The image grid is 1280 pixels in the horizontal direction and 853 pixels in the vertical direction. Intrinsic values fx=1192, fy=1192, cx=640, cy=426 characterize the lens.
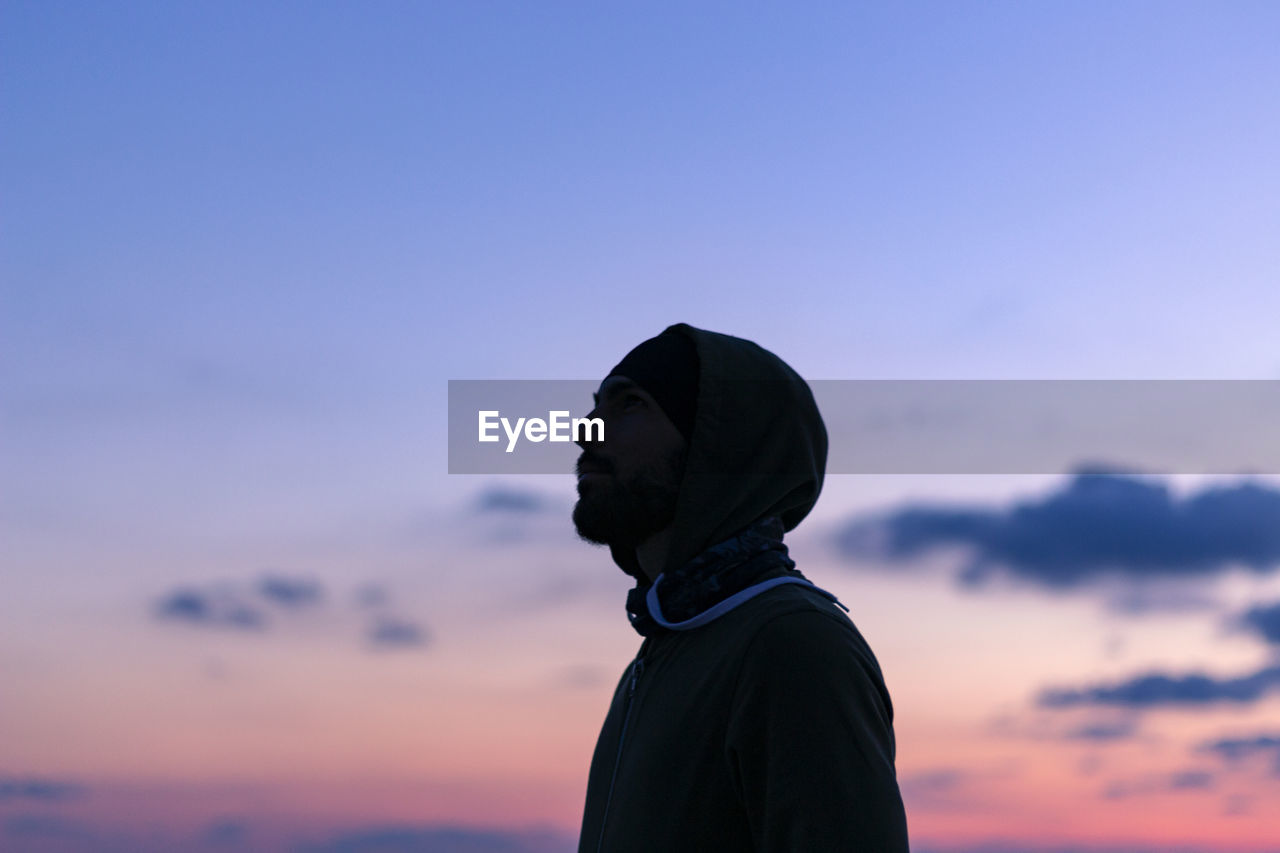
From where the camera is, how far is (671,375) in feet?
16.6

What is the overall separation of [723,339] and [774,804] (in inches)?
85.2

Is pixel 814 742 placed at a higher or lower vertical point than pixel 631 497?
lower

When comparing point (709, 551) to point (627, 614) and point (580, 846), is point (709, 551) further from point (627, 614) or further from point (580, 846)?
point (580, 846)

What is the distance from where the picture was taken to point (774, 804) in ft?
12.0

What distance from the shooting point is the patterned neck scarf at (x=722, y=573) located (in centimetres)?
452

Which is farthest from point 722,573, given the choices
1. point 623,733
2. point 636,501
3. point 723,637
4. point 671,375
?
point 671,375

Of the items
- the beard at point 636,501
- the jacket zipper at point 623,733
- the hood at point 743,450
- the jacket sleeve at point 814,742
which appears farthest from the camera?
the beard at point 636,501

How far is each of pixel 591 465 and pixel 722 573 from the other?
0.83 metres

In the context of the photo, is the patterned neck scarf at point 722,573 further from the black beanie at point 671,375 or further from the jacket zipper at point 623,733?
the black beanie at point 671,375

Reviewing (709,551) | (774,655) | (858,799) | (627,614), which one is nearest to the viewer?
(858,799)

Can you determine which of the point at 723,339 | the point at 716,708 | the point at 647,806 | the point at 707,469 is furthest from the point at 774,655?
the point at 723,339

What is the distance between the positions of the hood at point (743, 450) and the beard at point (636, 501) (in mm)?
79

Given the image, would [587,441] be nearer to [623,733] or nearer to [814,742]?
[623,733]

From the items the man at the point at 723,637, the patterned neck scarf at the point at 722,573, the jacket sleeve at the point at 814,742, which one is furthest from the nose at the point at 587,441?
the jacket sleeve at the point at 814,742
